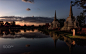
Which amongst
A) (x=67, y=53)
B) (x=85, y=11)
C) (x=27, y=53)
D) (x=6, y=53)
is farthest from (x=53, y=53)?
(x=85, y=11)

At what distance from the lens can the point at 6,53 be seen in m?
9.18

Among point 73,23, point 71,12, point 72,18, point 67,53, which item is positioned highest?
point 71,12

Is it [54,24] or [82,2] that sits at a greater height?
[82,2]

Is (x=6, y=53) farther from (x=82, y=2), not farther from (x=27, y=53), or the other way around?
(x=82, y=2)

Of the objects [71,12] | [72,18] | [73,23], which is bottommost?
[73,23]

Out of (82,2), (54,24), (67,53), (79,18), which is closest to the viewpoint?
(67,53)

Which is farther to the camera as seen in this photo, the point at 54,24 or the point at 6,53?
the point at 54,24

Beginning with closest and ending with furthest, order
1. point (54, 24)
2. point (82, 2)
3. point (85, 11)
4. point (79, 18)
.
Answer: point (82, 2), point (85, 11), point (79, 18), point (54, 24)

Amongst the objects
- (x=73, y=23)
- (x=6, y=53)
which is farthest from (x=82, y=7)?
(x=6, y=53)

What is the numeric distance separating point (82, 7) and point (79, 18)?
3777 centimetres

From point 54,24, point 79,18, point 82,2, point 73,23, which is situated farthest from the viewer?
point 54,24

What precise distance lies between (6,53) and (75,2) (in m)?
26.2

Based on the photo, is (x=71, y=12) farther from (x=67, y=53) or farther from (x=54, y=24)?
(x=67, y=53)

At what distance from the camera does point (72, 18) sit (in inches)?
1925
